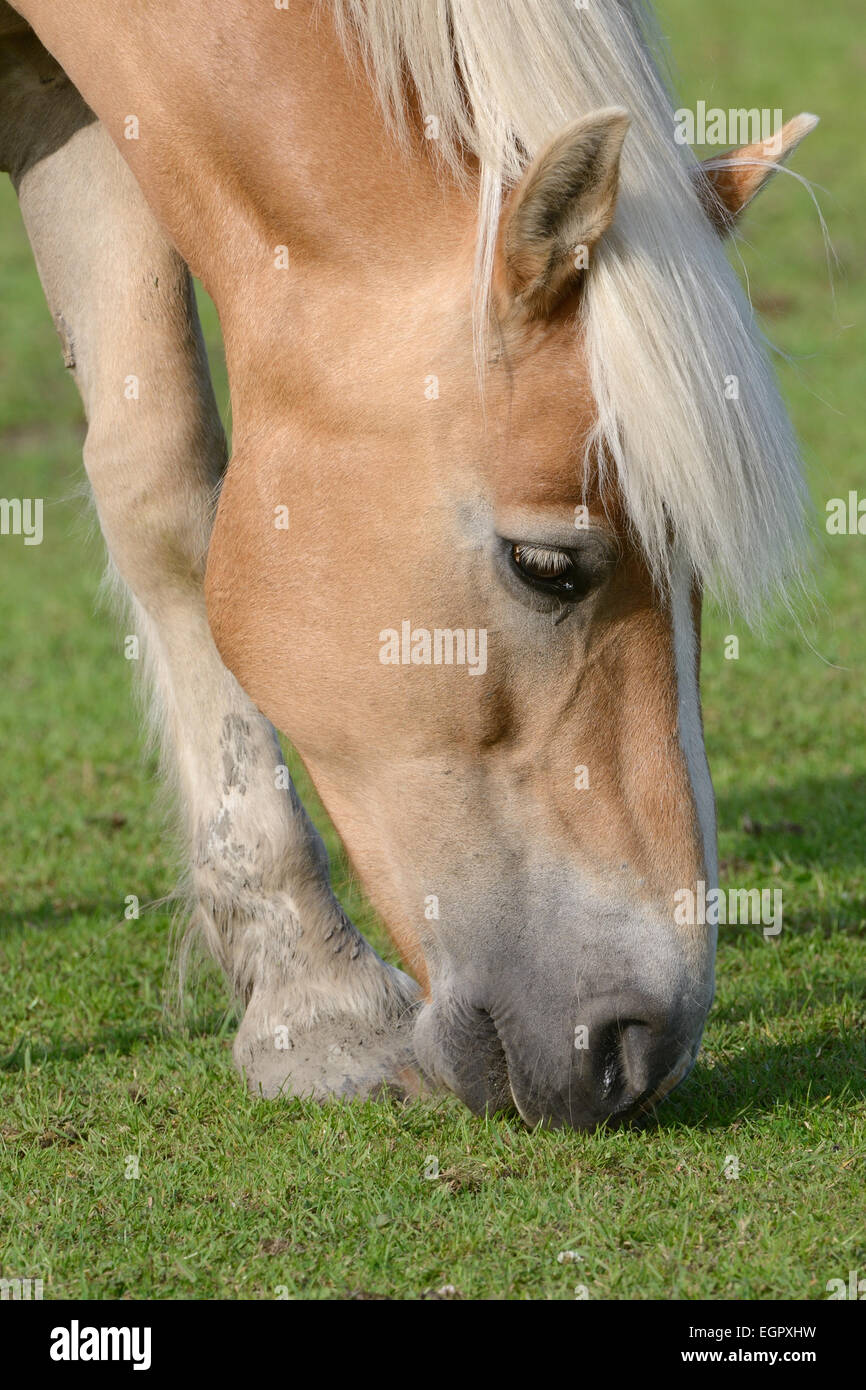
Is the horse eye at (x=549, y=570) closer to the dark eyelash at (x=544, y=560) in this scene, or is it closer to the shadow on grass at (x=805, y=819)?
the dark eyelash at (x=544, y=560)

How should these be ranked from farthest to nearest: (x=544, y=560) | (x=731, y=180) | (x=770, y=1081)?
(x=770, y=1081)
(x=731, y=180)
(x=544, y=560)

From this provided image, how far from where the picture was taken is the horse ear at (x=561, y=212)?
2408 mm

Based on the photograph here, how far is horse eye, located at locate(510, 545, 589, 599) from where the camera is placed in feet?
8.58

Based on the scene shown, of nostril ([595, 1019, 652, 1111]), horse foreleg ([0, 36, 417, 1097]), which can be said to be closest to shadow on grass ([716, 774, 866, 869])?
horse foreleg ([0, 36, 417, 1097])

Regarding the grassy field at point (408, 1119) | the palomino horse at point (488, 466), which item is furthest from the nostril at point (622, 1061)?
the grassy field at point (408, 1119)

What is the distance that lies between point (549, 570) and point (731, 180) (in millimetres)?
850

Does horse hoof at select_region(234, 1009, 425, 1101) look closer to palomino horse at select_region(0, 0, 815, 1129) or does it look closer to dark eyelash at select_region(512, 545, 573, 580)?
palomino horse at select_region(0, 0, 815, 1129)

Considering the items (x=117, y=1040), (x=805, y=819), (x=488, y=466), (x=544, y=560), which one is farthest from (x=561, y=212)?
(x=805, y=819)

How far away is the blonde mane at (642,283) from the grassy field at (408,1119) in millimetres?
367

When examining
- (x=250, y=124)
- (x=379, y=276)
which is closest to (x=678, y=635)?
(x=379, y=276)

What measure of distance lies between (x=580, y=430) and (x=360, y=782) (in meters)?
0.79

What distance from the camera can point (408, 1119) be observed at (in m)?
3.14

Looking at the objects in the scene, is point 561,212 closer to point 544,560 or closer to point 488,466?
point 488,466

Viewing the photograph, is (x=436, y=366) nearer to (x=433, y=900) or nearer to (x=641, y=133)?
(x=641, y=133)
